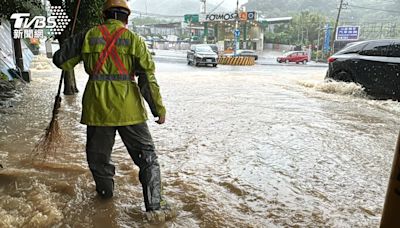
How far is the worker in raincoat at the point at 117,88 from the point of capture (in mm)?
2658

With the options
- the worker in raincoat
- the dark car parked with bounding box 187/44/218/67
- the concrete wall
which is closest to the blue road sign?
the concrete wall

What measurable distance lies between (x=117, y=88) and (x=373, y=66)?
7.58 meters

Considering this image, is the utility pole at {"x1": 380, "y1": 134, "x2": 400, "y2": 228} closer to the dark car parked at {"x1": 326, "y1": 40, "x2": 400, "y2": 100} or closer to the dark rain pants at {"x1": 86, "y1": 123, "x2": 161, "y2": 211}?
the dark rain pants at {"x1": 86, "y1": 123, "x2": 161, "y2": 211}

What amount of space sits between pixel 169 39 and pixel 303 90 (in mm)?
53664

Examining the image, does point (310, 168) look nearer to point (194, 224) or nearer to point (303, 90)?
point (194, 224)

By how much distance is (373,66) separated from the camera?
27.7 feet

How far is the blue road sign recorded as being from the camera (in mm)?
36000

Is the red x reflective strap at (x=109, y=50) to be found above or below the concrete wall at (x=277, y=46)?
below

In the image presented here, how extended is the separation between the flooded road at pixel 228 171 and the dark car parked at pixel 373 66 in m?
0.77

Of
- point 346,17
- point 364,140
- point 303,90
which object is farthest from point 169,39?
point 364,140

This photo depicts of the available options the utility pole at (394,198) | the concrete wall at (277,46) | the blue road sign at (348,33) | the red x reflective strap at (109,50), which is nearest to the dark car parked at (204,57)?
the blue road sign at (348,33)

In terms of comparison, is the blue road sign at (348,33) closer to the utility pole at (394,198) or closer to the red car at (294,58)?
the red car at (294,58)

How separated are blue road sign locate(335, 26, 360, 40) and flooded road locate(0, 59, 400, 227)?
104 feet

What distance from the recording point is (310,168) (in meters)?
4.14
